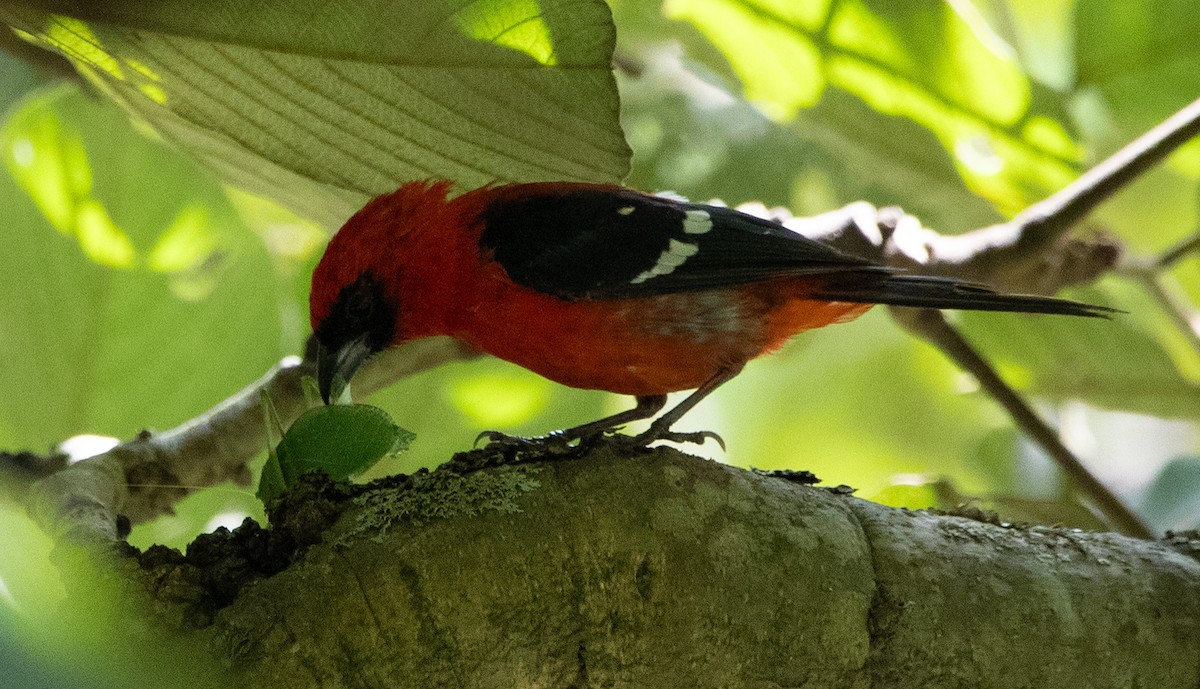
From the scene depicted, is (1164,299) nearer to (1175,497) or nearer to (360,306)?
(1175,497)

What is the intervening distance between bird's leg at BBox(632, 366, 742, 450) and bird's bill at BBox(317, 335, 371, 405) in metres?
0.78

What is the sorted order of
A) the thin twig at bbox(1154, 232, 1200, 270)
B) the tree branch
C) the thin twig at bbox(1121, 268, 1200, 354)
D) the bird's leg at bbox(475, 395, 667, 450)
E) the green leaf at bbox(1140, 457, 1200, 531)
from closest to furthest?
1. the bird's leg at bbox(475, 395, 667, 450)
2. the tree branch
3. the thin twig at bbox(1154, 232, 1200, 270)
4. the thin twig at bbox(1121, 268, 1200, 354)
5. the green leaf at bbox(1140, 457, 1200, 531)

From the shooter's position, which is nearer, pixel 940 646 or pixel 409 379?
pixel 940 646

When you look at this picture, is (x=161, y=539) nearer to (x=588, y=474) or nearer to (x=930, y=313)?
(x=588, y=474)

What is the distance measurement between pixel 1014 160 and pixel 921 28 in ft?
1.89

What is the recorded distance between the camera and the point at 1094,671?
1.93 metres

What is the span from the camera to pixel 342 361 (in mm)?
2863

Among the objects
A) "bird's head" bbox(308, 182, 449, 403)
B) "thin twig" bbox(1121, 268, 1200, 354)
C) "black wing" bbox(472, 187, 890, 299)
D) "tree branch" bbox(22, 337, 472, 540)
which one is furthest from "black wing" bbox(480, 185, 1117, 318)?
"thin twig" bbox(1121, 268, 1200, 354)

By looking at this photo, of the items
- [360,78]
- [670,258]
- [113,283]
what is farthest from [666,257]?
[113,283]

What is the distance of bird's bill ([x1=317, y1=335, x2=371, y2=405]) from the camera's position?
2826 mm

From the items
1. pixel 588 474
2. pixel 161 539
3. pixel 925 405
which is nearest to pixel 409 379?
pixel 161 539

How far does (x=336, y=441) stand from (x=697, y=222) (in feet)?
4.15

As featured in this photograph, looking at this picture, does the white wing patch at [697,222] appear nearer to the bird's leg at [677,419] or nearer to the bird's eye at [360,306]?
the bird's leg at [677,419]

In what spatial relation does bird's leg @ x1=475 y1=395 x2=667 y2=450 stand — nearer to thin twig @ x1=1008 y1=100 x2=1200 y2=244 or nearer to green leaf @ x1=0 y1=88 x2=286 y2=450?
green leaf @ x1=0 y1=88 x2=286 y2=450
